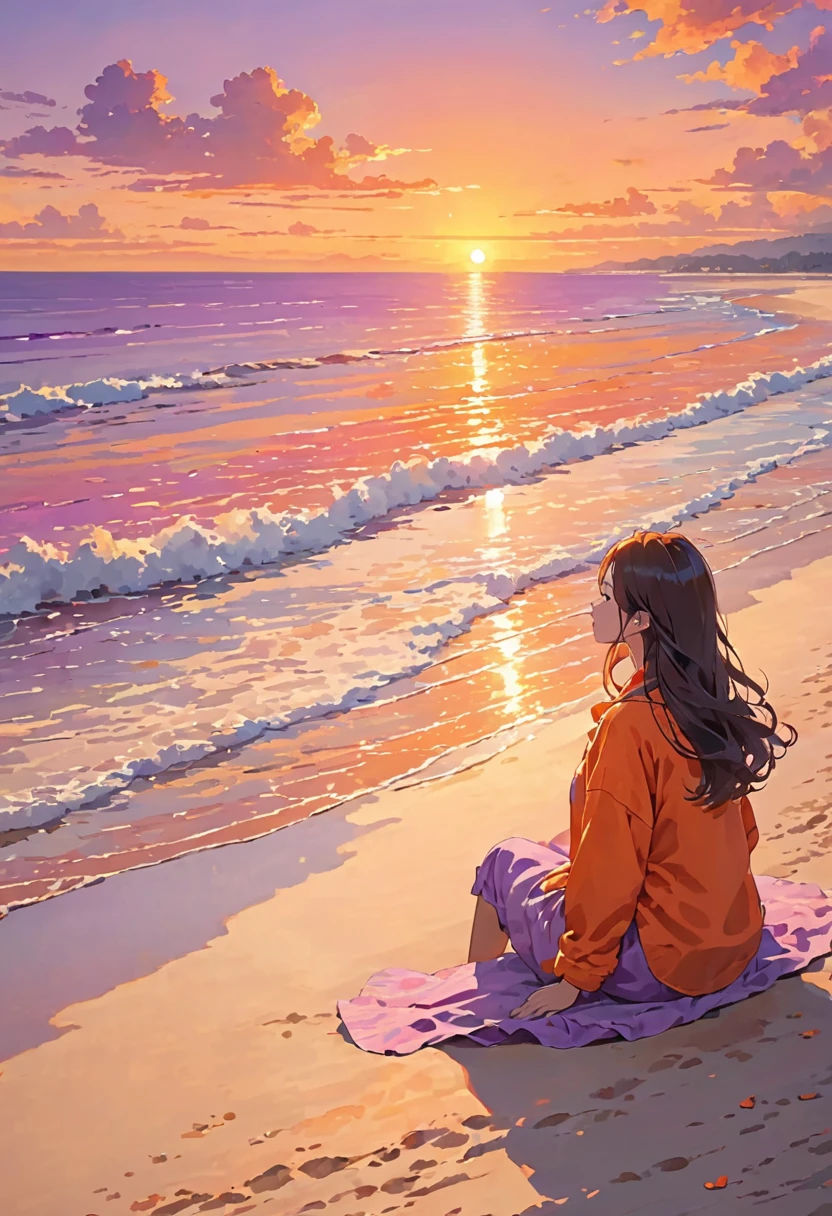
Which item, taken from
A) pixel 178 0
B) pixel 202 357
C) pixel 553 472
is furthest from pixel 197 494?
pixel 202 357

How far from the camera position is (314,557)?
5.48 m

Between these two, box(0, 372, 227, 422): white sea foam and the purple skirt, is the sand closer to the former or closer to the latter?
the purple skirt

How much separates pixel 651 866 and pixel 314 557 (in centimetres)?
413

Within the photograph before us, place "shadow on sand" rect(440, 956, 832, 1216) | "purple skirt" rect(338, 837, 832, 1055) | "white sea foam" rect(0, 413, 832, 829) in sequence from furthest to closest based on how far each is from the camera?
"white sea foam" rect(0, 413, 832, 829) → "purple skirt" rect(338, 837, 832, 1055) → "shadow on sand" rect(440, 956, 832, 1216)

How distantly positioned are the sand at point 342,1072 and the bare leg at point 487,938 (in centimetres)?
19

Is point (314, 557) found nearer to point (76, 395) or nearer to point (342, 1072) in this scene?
point (342, 1072)

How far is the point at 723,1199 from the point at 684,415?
28.5 feet

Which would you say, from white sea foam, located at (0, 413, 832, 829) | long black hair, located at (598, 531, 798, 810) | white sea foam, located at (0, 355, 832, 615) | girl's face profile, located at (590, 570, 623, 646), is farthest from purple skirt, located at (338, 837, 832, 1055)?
white sea foam, located at (0, 355, 832, 615)

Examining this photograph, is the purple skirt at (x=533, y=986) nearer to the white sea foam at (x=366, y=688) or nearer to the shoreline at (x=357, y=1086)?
the shoreline at (x=357, y=1086)

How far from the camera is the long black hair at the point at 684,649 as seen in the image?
55.0 inches

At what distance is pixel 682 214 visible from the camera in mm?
16422

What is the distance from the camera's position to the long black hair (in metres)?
1.40

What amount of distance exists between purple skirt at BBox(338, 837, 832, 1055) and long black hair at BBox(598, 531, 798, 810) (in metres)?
0.29

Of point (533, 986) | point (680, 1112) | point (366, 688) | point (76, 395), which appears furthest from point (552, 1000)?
point (76, 395)
